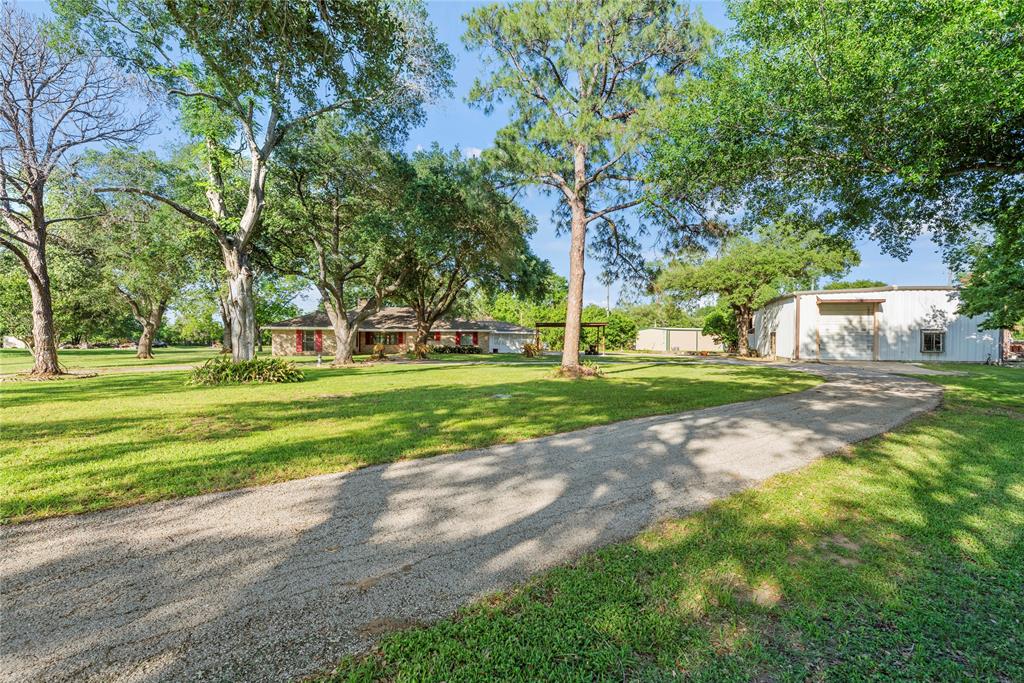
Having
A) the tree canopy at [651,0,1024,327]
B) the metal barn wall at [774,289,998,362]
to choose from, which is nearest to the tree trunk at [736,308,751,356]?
the metal barn wall at [774,289,998,362]

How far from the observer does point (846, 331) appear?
2591 centimetres

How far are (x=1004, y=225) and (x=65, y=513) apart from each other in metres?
13.3

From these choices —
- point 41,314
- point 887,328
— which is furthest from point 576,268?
point 887,328

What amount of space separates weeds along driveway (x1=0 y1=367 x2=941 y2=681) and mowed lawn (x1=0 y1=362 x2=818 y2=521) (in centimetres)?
61

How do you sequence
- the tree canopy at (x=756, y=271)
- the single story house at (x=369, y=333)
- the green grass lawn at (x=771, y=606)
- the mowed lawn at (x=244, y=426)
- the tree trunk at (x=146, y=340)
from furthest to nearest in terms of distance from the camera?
the single story house at (x=369, y=333) → the tree trunk at (x=146, y=340) → the tree canopy at (x=756, y=271) → the mowed lawn at (x=244, y=426) → the green grass lawn at (x=771, y=606)

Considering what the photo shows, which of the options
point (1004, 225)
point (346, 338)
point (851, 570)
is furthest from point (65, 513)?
point (346, 338)

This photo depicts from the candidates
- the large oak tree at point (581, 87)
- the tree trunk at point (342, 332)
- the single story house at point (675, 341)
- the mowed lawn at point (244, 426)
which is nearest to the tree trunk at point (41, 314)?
the mowed lawn at point (244, 426)

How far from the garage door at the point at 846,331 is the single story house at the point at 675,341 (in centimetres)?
1734

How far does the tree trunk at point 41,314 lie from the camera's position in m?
13.7

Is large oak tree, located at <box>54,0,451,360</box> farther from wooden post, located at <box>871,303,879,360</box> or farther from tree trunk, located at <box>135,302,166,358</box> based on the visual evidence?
wooden post, located at <box>871,303,879,360</box>

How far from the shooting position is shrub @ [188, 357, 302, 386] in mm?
12836

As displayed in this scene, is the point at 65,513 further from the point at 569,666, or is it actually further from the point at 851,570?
the point at 851,570

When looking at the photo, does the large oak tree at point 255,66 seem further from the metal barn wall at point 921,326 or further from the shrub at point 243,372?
the metal barn wall at point 921,326

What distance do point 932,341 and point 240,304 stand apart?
34685 millimetres
